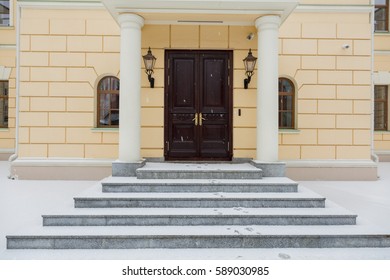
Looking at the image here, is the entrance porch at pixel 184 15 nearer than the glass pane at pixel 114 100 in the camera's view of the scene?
Yes

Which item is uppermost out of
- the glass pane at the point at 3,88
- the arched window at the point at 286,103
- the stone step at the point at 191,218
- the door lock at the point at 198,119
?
the glass pane at the point at 3,88

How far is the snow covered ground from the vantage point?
368 centimetres

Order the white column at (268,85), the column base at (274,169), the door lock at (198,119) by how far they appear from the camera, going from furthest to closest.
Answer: the door lock at (198,119) → the white column at (268,85) → the column base at (274,169)

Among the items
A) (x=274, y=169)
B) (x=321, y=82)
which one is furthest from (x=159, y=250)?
(x=321, y=82)

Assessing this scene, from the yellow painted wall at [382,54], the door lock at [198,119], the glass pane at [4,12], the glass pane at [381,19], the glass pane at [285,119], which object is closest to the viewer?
the door lock at [198,119]

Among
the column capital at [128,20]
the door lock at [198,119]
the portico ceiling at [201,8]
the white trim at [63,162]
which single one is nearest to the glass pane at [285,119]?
the door lock at [198,119]

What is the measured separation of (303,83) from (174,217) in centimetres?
550

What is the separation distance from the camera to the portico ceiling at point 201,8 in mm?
6055

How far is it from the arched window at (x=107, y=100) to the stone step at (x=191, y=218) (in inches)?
163

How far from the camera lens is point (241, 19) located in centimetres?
682

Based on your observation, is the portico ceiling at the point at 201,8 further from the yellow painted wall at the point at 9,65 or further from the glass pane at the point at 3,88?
the glass pane at the point at 3,88

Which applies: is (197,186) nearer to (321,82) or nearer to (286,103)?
(286,103)

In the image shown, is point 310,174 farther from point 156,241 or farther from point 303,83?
point 156,241

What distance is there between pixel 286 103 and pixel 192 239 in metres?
5.55
